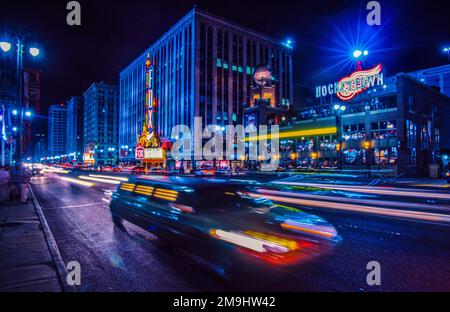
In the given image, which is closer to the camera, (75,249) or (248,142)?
(75,249)

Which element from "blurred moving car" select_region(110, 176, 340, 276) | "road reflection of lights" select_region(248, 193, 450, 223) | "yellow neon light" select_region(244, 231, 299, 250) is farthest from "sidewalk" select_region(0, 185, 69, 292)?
"road reflection of lights" select_region(248, 193, 450, 223)

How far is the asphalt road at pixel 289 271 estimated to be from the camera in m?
4.52

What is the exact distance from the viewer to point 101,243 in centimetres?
697

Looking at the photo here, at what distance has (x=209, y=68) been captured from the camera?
7031 cm

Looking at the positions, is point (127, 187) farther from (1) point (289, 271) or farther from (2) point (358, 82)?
(2) point (358, 82)

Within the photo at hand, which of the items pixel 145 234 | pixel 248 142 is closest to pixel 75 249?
pixel 145 234

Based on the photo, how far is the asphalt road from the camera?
14.8ft

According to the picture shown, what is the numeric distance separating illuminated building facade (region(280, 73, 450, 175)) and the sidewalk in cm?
3579

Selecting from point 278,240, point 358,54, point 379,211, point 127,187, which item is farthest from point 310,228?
point 358,54

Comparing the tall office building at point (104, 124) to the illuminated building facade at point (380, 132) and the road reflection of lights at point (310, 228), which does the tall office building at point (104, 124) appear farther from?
the road reflection of lights at point (310, 228)

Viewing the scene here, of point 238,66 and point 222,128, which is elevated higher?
point 238,66

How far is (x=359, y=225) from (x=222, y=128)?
200ft
